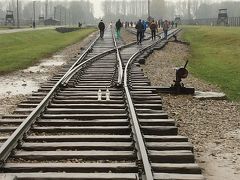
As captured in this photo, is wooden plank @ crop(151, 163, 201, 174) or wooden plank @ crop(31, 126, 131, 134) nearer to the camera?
wooden plank @ crop(151, 163, 201, 174)

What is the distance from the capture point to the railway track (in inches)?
226

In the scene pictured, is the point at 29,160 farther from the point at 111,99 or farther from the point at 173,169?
the point at 111,99

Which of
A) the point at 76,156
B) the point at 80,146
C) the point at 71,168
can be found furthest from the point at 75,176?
the point at 80,146

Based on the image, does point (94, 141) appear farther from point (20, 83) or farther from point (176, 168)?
point (20, 83)

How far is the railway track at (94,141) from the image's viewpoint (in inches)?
226

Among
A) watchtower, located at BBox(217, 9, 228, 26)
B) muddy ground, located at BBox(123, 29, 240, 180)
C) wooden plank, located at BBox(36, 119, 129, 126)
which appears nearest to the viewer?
muddy ground, located at BBox(123, 29, 240, 180)

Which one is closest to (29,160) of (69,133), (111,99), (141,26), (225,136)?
(69,133)

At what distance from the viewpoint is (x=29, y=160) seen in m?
6.27

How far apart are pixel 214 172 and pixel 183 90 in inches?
255

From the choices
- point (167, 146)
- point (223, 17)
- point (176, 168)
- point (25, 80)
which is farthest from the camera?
point (223, 17)

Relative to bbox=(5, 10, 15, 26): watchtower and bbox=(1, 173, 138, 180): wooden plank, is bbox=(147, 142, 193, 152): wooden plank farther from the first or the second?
bbox=(5, 10, 15, 26): watchtower

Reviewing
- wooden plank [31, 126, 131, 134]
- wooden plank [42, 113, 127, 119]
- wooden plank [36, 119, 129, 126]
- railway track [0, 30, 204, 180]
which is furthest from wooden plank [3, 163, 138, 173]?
wooden plank [42, 113, 127, 119]

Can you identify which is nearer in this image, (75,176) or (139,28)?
(75,176)

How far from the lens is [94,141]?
713 centimetres
